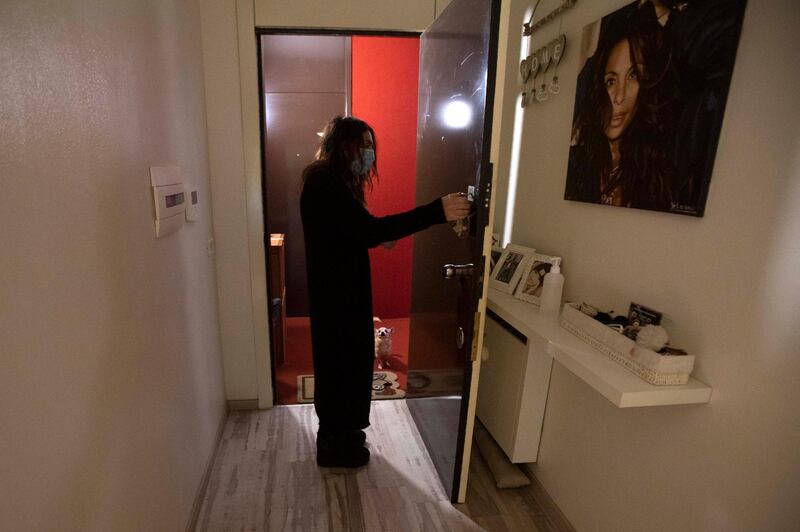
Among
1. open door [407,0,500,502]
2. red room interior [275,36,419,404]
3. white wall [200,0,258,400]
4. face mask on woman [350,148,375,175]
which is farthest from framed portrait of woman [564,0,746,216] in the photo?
red room interior [275,36,419,404]

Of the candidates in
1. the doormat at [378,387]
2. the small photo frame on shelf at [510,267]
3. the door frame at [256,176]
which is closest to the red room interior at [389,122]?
the doormat at [378,387]

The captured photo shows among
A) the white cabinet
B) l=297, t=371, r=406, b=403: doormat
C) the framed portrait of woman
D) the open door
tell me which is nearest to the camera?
the framed portrait of woman

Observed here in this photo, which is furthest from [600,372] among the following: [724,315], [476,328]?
[476,328]

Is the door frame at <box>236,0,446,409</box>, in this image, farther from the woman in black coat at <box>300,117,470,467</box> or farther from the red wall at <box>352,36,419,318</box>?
the red wall at <box>352,36,419,318</box>

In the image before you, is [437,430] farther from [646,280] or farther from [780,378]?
[780,378]

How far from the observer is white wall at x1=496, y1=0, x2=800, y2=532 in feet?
2.86

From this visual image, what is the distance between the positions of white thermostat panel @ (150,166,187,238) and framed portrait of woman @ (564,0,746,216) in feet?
4.42

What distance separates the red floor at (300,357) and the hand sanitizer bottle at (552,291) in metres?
1.24

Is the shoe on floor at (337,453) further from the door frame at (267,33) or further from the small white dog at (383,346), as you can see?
the small white dog at (383,346)

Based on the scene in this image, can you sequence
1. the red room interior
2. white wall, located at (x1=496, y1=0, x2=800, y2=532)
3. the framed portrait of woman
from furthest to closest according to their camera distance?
the red room interior → the framed portrait of woman → white wall, located at (x1=496, y1=0, x2=800, y2=532)

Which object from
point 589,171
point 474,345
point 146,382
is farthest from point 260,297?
point 589,171

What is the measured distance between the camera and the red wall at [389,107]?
3227 millimetres

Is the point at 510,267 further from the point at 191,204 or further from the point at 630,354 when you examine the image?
the point at 191,204

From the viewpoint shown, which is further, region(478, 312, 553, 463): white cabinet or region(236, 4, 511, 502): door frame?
region(236, 4, 511, 502): door frame
